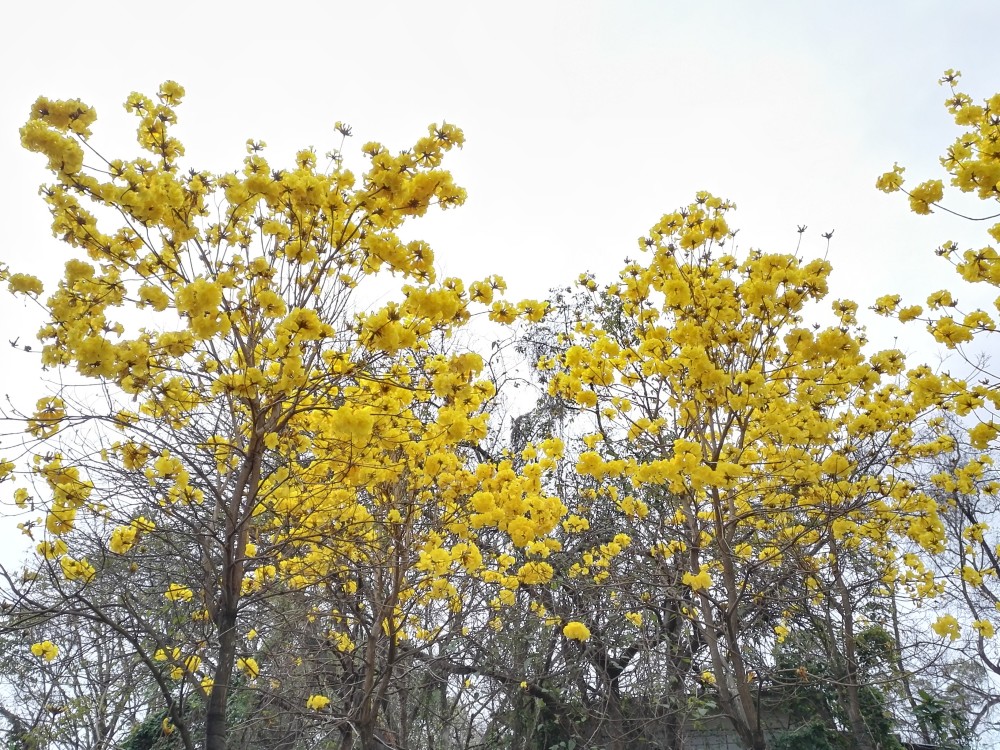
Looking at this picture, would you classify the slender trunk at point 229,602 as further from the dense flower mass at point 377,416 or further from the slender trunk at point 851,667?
the slender trunk at point 851,667

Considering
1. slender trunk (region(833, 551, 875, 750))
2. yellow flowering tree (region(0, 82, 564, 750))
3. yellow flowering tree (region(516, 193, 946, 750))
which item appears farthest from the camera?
slender trunk (region(833, 551, 875, 750))

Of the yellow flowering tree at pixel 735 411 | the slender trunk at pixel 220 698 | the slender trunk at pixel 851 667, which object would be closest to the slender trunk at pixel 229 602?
the slender trunk at pixel 220 698

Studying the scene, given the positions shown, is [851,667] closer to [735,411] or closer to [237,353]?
[735,411]

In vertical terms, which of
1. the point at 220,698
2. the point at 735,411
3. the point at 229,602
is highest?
the point at 735,411

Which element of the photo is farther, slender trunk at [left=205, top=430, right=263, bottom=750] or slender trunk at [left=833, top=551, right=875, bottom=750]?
slender trunk at [left=833, top=551, right=875, bottom=750]

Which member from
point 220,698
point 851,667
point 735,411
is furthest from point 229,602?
point 851,667

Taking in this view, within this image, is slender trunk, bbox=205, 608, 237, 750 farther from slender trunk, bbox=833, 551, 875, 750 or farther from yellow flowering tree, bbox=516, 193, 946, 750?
slender trunk, bbox=833, 551, 875, 750

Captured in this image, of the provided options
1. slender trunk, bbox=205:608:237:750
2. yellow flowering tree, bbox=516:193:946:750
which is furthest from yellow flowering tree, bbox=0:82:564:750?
yellow flowering tree, bbox=516:193:946:750

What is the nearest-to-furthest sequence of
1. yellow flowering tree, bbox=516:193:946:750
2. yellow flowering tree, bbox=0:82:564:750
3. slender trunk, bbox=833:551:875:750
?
yellow flowering tree, bbox=0:82:564:750 < yellow flowering tree, bbox=516:193:946:750 < slender trunk, bbox=833:551:875:750

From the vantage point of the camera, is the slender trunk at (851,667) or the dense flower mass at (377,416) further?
the slender trunk at (851,667)

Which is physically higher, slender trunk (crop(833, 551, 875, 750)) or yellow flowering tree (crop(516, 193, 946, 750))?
yellow flowering tree (crop(516, 193, 946, 750))

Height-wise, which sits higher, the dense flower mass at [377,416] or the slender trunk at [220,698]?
the dense flower mass at [377,416]

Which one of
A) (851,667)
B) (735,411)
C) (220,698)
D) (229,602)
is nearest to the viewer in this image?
(220,698)

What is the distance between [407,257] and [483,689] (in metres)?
6.68
